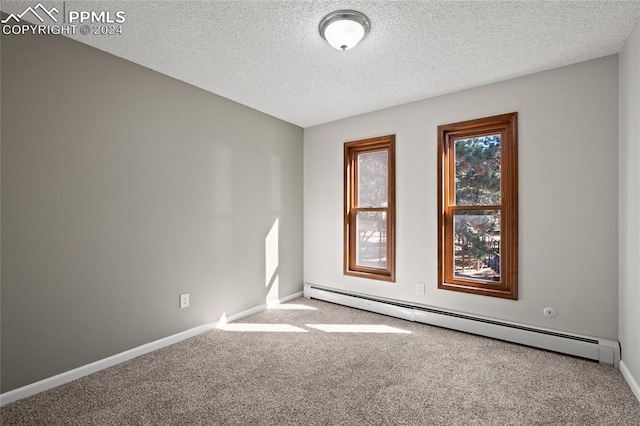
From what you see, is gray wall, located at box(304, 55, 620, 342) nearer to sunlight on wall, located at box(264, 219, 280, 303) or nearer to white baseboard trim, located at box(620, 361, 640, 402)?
white baseboard trim, located at box(620, 361, 640, 402)

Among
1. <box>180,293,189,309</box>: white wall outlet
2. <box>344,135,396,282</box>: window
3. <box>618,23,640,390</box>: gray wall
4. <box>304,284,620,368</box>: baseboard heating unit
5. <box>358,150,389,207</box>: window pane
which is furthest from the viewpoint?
<box>358,150,389,207</box>: window pane

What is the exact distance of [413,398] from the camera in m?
2.05

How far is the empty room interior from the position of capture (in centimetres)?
202

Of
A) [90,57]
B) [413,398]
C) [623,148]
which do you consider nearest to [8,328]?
[90,57]

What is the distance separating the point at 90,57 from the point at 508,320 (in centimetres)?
423

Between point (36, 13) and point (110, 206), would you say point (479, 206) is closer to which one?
point (110, 206)

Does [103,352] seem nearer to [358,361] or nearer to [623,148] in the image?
[358,361]

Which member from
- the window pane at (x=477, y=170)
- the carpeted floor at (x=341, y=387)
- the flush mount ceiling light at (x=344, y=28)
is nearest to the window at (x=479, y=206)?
the window pane at (x=477, y=170)

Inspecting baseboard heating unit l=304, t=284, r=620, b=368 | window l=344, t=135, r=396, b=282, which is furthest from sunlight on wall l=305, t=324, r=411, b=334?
window l=344, t=135, r=396, b=282

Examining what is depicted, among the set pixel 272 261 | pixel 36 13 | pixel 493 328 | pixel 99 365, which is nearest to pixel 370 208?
pixel 272 261

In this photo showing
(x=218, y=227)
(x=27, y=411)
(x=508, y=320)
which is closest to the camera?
(x=27, y=411)

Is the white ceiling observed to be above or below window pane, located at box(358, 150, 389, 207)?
above

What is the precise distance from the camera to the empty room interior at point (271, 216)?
202 cm

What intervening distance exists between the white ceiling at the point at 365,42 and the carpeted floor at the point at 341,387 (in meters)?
2.49
